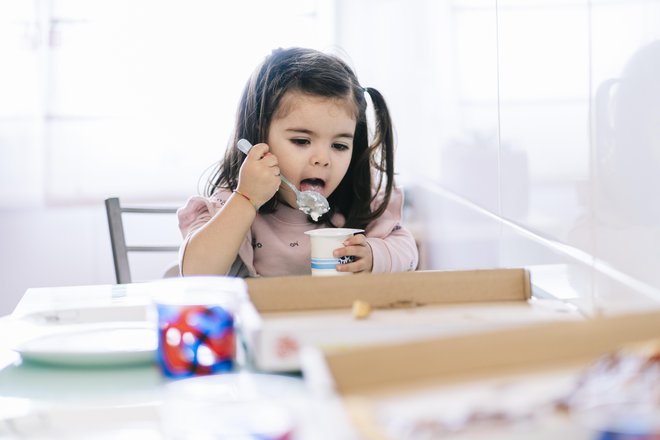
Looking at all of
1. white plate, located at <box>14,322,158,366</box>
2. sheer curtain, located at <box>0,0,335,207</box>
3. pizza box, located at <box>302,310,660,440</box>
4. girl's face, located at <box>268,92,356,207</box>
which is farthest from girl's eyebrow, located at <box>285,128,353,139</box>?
sheer curtain, located at <box>0,0,335,207</box>

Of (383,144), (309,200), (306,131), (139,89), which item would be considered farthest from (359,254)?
(139,89)

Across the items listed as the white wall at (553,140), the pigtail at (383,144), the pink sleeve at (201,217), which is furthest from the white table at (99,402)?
the pigtail at (383,144)

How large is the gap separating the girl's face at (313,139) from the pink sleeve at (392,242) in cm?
13

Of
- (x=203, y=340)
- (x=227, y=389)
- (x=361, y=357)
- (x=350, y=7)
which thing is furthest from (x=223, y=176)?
(x=350, y=7)

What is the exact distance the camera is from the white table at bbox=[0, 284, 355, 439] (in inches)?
20.4

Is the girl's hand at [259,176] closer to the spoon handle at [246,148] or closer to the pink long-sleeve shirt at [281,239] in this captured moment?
the spoon handle at [246,148]

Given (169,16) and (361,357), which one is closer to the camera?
(361,357)

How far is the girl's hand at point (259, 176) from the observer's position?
4.46ft

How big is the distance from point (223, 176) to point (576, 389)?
1.17m

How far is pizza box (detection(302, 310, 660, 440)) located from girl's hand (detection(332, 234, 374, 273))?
22.6 inches

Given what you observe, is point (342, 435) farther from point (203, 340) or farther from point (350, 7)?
point (350, 7)

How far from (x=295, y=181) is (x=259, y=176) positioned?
101mm

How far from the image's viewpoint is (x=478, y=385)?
0.57 metres

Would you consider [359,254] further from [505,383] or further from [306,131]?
[505,383]
